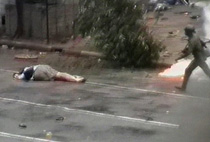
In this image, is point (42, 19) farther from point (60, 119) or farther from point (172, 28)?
point (60, 119)

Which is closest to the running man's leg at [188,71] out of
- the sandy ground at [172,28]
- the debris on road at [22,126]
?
the sandy ground at [172,28]

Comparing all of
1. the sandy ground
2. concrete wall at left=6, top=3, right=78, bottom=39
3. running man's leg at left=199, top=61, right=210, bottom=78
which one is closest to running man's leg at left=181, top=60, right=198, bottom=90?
running man's leg at left=199, top=61, right=210, bottom=78

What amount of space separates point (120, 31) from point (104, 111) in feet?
17.1

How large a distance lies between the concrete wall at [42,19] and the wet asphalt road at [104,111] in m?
5.25

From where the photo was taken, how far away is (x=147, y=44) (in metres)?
17.1

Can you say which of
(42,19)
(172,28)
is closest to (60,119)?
(42,19)

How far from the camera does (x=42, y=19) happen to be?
70.5ft

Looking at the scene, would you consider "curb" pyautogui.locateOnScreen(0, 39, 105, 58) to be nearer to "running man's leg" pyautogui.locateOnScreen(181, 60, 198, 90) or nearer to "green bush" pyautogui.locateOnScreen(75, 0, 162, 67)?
"green bush" pyautogui.locateOnScreen(75, 0, 162, 67)

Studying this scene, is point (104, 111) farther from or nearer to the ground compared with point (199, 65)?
nearer to the ground

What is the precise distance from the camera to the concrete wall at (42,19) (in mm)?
21531

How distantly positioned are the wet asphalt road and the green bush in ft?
2.68

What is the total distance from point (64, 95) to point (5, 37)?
8540 millimetres

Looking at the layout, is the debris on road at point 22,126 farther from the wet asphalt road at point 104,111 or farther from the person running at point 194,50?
the person running at point 194,50

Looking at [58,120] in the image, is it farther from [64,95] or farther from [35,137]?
[64,95]
